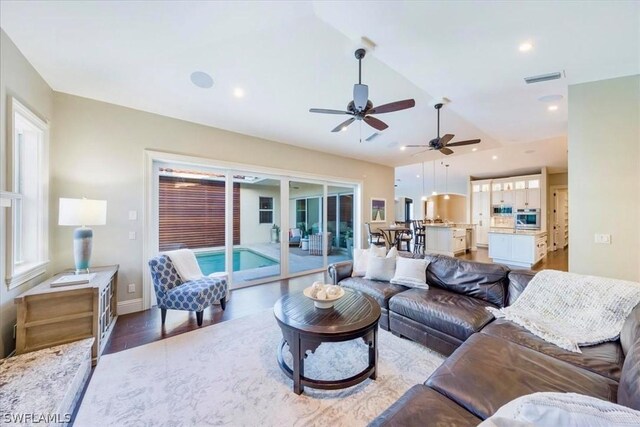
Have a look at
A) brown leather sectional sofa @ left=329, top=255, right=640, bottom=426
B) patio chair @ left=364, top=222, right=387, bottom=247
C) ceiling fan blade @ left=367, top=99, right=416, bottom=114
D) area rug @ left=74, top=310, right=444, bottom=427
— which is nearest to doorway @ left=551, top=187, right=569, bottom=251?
patio chair @ left=364, top=222, right=387, bottom=247

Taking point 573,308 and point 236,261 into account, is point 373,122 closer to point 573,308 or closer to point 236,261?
point 573,308

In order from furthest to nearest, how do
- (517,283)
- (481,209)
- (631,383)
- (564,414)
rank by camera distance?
(481,209) → (517,283) → (631,383) → (564,414)

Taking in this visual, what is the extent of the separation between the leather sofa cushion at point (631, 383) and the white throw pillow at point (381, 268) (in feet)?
7.11

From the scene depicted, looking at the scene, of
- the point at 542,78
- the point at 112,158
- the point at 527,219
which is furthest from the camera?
the point at 527,219

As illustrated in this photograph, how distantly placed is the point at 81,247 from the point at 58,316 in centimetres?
78

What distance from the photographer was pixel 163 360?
7.79 ft

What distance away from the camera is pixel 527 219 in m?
8.33

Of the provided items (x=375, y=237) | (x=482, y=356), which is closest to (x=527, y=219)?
(x=375, y=237)

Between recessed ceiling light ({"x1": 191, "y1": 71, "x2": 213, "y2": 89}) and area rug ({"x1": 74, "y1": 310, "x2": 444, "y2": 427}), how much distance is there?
318cm

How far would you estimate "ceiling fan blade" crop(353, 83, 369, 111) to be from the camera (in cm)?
261

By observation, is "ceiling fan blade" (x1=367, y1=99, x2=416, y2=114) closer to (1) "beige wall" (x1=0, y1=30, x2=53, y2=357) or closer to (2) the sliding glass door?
(2) the sliding glass door

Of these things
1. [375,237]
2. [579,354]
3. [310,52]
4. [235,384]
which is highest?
[310,52]

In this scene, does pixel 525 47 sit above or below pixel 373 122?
above

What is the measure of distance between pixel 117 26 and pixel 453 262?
4.33 metres
